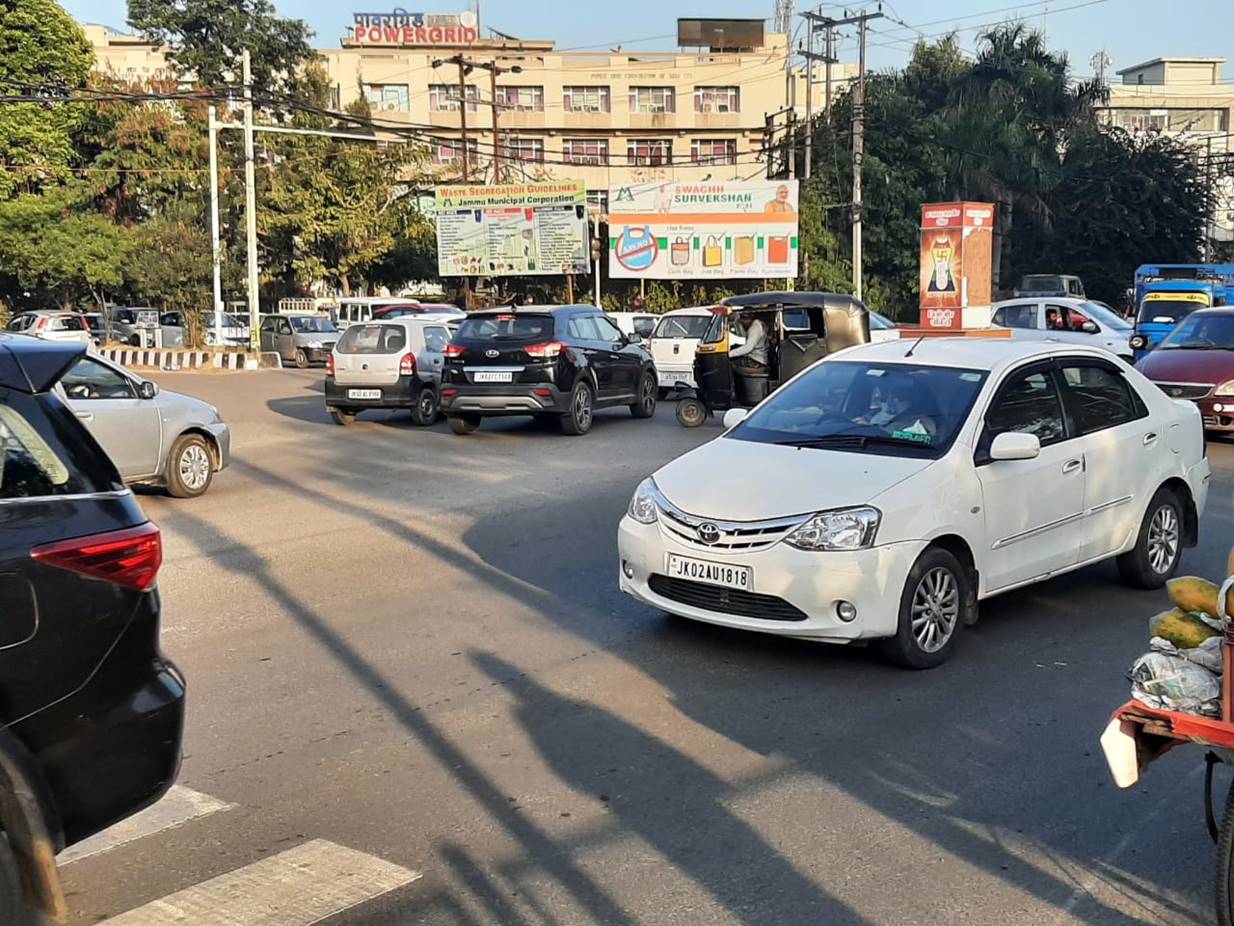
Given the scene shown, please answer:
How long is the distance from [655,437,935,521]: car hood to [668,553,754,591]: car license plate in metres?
0.24

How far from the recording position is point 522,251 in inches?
1630

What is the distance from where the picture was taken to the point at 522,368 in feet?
52.1

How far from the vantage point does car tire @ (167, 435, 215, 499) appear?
11711 millimetres

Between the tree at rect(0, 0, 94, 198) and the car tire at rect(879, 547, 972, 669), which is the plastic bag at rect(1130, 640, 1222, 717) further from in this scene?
the tree at rect(0, 0, 94, 198)

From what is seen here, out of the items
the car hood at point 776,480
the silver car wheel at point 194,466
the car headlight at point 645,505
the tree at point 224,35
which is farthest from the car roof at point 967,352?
the tree at point 224,35

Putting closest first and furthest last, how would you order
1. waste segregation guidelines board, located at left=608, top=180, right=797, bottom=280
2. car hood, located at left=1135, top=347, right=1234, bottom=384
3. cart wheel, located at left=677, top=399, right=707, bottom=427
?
car hood, located at left=1135, top=347, right=1234, bottom=384 → cart wheel, located at left=677, top=399, right=707, bottom=427 → waste segregation guidelines board, located at left=608, top=180, right=797, bottom=280

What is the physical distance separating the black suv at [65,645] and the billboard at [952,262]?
1922 cm

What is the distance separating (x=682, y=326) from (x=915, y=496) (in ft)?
51.7

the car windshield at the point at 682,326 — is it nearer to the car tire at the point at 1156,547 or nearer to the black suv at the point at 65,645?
the car tire at the point at 1156,547

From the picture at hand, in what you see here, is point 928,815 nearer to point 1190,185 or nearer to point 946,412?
point 946,412

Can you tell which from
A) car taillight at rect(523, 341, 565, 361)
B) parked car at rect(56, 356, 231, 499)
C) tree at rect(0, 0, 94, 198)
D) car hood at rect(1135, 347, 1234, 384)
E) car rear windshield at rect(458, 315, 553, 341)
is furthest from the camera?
tree at rect(0, 0, 94, 198)

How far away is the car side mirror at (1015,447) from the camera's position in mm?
6320

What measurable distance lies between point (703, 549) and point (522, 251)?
36275 mm

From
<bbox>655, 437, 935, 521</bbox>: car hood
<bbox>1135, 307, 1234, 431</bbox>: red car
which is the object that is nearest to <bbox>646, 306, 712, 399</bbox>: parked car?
<bbox>1135, 307, 1234, 431</bbox>: red car
